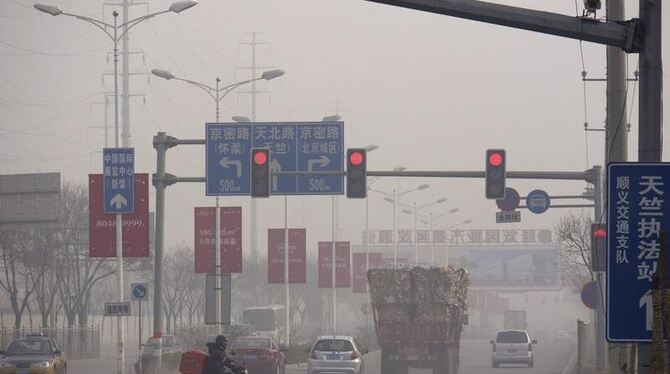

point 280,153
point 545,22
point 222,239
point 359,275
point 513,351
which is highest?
point 280,153

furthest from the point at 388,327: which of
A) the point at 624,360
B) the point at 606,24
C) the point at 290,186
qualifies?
the point at 606,24

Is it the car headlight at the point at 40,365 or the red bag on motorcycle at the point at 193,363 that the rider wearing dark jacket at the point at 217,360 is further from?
the car headlight at the point at 40,365

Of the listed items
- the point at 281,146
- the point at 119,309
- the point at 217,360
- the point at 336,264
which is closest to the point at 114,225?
the point at 119,309

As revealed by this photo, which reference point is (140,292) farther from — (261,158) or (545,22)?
(545,22)

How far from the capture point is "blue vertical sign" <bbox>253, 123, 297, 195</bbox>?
42812mm

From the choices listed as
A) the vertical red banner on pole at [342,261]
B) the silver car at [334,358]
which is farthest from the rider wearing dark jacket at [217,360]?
the vertical red banner on pole at [342,261]

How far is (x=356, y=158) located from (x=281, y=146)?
8327mm

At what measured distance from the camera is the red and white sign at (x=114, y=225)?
42.3 m

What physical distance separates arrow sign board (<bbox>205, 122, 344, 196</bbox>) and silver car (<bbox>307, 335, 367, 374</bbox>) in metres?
4.50

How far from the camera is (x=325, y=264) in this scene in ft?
269

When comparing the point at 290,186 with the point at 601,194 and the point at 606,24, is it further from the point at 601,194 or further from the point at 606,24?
the point at 606,24

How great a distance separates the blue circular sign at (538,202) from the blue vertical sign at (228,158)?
10517 mm

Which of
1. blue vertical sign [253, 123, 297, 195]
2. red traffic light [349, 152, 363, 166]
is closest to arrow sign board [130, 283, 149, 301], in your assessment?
blue vertical sign [253, 123, 297, 195]

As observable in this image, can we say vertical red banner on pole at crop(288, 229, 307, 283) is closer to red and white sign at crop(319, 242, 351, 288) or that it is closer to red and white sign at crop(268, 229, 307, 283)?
red and white sign at crop(268, 229, 307, 283)
